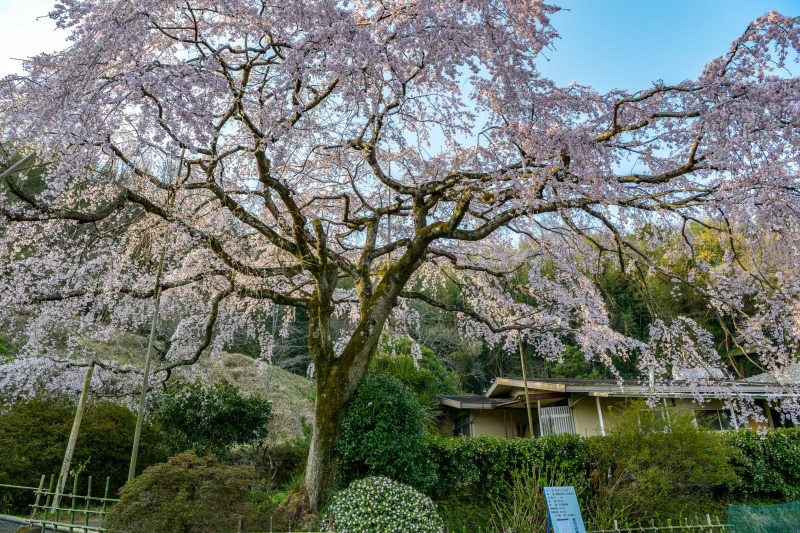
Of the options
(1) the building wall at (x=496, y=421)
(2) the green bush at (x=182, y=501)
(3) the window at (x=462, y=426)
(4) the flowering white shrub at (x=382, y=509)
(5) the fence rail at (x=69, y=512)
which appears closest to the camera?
(2) the green bush at (x=182, y=501)

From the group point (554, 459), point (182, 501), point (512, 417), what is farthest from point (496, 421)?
point (182, 501)

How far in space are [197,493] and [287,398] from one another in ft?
40.3

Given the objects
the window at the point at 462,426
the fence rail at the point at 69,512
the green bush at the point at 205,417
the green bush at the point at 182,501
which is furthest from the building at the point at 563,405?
the fence rail at the point at 69,512

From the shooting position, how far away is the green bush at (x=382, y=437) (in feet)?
19.6

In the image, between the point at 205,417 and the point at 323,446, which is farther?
the point at 205,417

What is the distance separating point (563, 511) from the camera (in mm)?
4594

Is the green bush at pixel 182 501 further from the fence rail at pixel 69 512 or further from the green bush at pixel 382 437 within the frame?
the green bush at pixel 382 437

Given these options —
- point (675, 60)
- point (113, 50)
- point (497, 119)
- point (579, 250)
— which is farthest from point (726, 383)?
point (113, 50)

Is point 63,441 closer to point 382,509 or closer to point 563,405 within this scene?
point 382,509

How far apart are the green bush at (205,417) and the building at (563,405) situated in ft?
23.0

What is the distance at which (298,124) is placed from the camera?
586 centimetres

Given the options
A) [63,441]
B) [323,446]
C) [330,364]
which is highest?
[330,364]

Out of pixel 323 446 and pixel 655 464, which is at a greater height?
pixel 323 446

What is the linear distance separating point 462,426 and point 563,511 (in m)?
11.8
